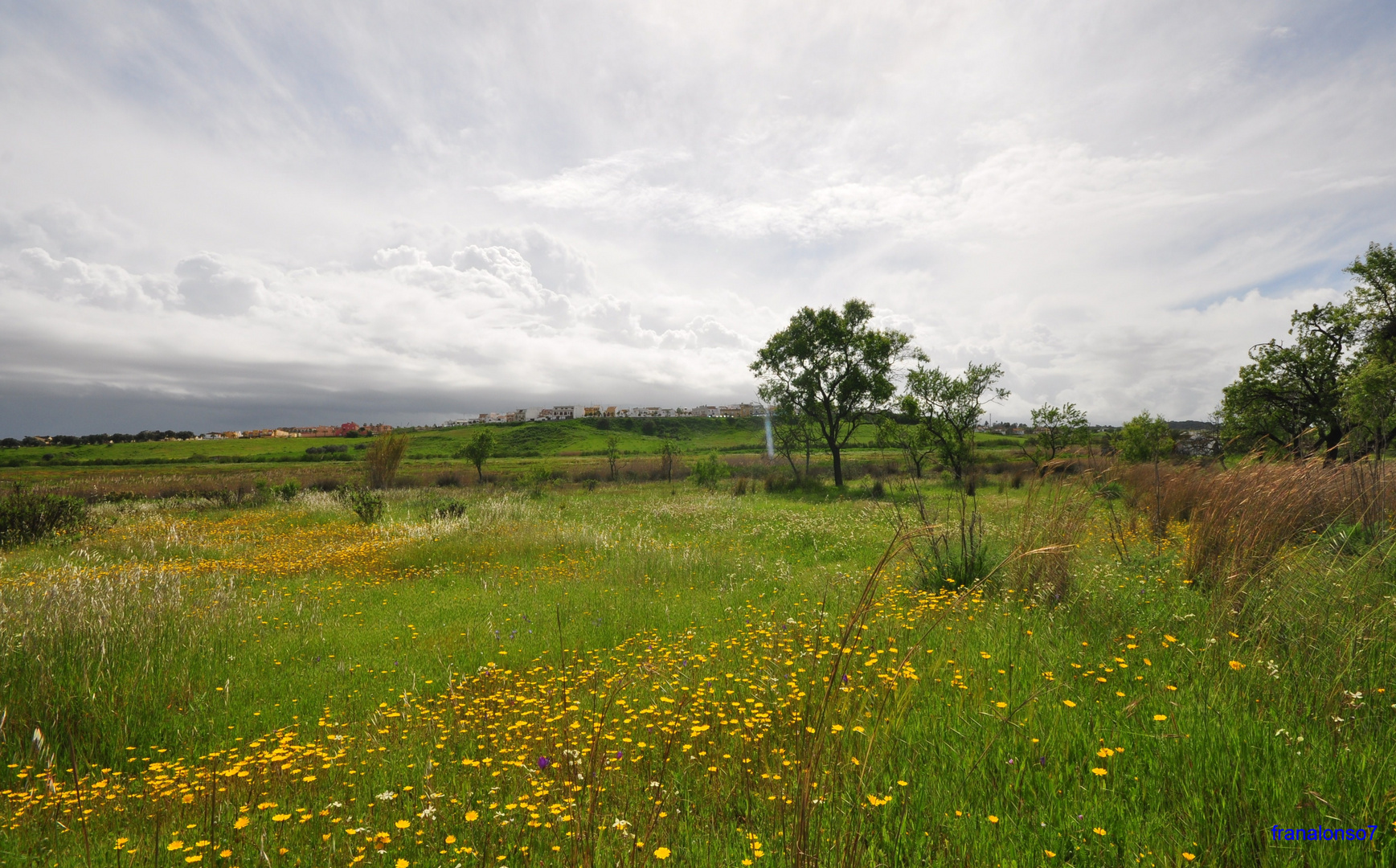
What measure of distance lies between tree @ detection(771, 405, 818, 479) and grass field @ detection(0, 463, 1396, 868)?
2916cm

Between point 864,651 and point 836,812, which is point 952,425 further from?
point 836,812

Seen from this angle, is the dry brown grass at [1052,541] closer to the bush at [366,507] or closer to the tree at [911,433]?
the bush at [366,507]

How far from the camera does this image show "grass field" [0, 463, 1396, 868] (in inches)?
104

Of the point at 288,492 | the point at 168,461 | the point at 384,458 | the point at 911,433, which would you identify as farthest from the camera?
the point at 168,461

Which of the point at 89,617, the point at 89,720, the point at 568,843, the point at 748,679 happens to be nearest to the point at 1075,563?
the point at 748,679

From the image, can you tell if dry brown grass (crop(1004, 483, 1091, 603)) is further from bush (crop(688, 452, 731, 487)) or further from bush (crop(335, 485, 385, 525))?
bush (crop(688, 452, 731, 487))

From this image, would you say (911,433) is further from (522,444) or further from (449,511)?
(522,444)

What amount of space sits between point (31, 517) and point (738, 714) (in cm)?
2097

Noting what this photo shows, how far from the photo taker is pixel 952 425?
36188 millimetres

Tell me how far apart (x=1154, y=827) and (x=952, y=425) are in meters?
36.8

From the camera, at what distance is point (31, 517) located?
14.7 m

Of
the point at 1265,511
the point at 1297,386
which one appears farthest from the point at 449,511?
the point at 1297,386

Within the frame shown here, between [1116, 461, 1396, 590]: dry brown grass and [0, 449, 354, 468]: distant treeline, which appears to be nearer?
[1116, 461, 1396, 590]: dry brown grass


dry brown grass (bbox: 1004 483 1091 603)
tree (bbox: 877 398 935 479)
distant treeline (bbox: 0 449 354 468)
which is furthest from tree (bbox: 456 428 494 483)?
distant treeline (bbox: 0 449 354 468)
